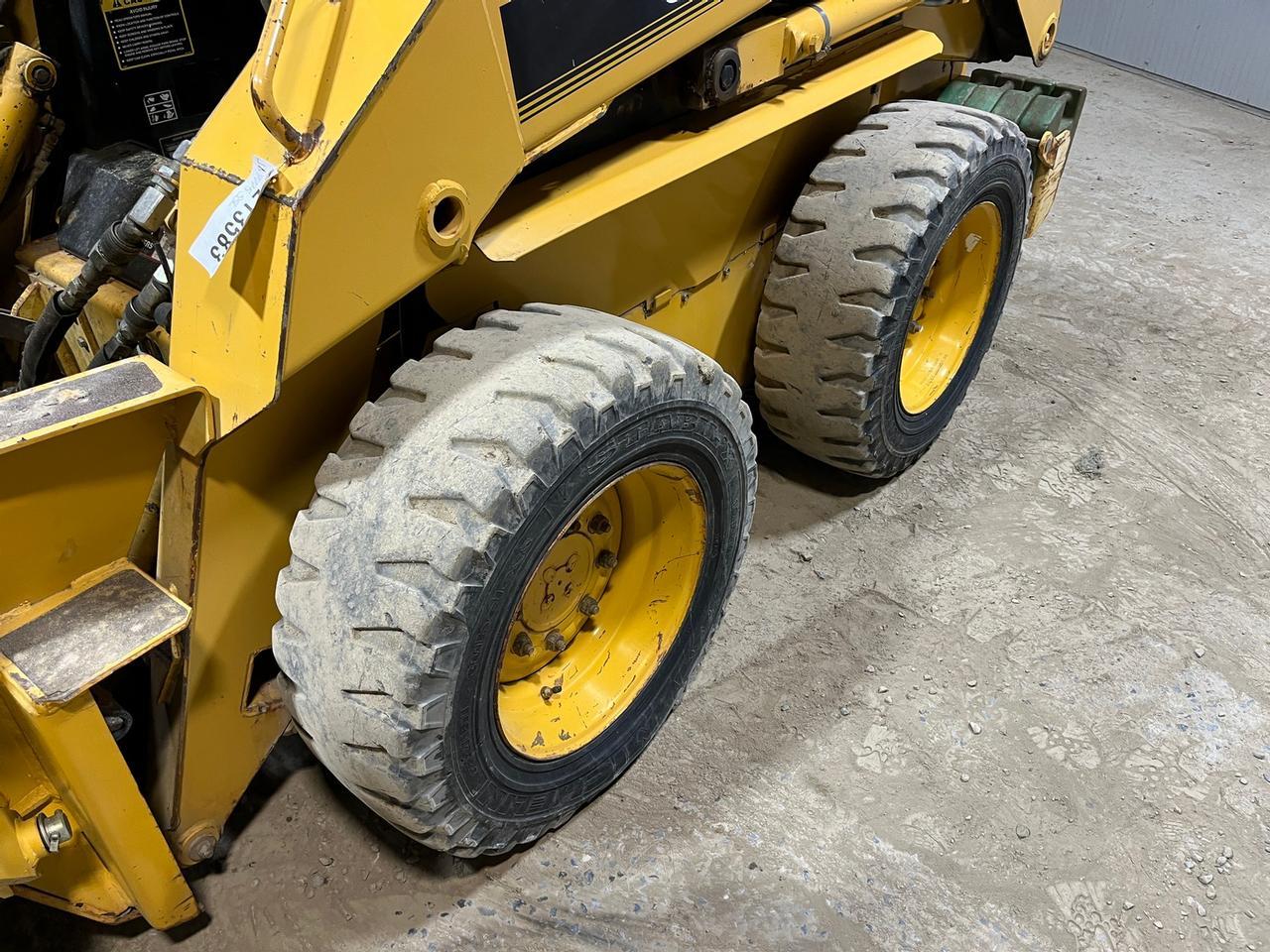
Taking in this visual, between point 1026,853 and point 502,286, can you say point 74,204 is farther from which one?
point 1026,853

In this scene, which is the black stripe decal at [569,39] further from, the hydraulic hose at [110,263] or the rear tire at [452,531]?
the hydraulic hose at [110,263]

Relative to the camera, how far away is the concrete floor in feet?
7.21

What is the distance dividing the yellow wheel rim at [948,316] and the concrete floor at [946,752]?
304mm

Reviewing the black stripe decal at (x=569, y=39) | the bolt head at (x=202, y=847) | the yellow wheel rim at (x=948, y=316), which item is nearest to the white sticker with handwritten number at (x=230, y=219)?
the black stripe decal at (x=569, y=39)

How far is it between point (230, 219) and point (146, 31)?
1.00m

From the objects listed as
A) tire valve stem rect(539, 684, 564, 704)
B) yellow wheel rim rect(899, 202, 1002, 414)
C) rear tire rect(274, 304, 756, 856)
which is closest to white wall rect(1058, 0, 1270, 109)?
yellow wheel rim rect(899, 202, 1002, 414)

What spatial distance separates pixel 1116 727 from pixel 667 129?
186 centimetres

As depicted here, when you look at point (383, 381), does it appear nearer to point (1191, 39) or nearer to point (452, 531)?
point (452, 531)

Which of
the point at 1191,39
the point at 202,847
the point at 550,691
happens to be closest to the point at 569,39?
the point at 550,691

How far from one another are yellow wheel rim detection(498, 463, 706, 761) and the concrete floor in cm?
28

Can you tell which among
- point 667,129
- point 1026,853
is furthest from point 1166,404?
point 667,129

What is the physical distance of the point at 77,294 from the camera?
6.10 feet

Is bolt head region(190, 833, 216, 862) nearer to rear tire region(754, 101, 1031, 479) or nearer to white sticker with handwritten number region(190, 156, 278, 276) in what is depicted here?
white sticker with handwritten number region(190, 156, 278, 276)

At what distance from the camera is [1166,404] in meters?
3.85
